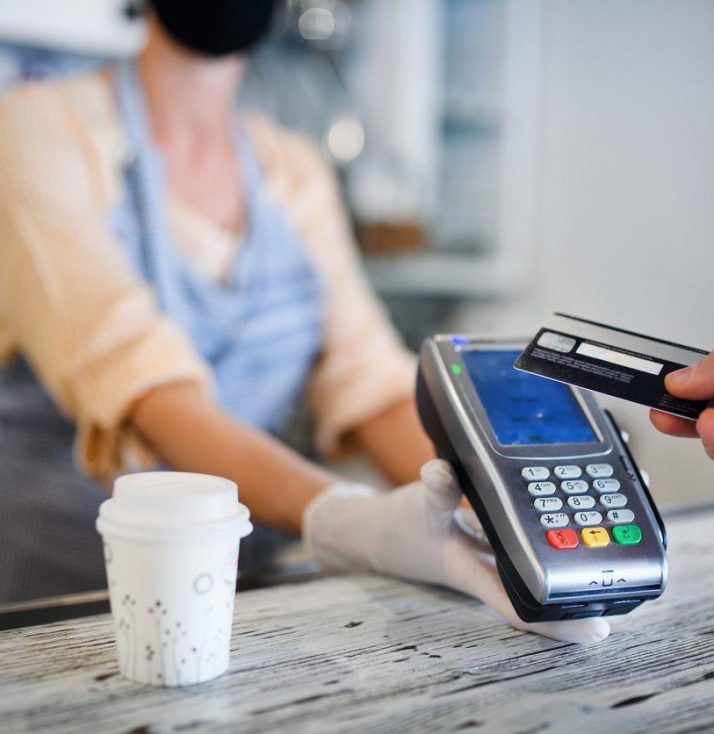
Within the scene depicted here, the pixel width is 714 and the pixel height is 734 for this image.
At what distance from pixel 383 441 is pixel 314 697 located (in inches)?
27.9

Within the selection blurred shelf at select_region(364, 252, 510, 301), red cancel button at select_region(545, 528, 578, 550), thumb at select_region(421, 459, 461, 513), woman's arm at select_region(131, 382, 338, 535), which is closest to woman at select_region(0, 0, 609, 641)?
woman's arm at select_region(131, 382, 338, 535)

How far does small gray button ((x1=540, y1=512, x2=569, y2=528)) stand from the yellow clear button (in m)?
0.01

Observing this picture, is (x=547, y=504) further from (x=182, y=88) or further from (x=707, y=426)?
(x=182, y=88)

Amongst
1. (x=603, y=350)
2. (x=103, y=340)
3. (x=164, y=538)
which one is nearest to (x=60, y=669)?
(x=164, y=538)

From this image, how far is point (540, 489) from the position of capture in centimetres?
52

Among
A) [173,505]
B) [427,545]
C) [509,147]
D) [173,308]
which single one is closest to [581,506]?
[427,545]

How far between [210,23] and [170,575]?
88 centimetres

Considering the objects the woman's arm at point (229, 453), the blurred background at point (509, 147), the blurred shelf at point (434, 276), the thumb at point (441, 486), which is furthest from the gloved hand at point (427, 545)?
the blurred shelf at point (434, 276)

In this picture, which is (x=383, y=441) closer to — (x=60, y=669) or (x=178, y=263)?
(x=178, y=263)

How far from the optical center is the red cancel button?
0.49 m

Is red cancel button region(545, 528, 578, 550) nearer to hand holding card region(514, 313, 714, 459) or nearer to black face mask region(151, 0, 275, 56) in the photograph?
hand holding card region(514, 313, 714, 459)

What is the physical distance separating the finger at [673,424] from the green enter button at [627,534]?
6 centimetres

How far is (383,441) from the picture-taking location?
3.69 ft

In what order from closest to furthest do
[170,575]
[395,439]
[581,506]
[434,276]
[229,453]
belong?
[170,575]
[581,506]
[229,453]
[395,439]
[434,276]
